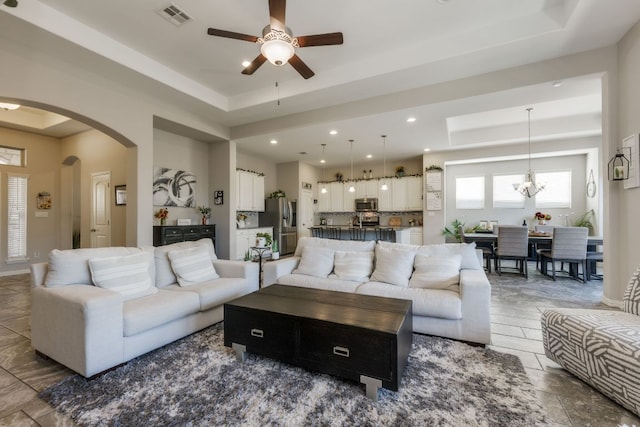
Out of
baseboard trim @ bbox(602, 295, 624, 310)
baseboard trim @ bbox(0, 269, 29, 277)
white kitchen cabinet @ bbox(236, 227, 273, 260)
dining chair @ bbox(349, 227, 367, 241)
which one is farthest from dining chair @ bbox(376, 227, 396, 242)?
baseboard trim @ bbox(0, 269, 29, 277)

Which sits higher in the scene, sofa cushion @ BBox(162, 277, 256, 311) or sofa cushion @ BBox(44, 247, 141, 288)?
sofa cushion @ BBox(44, 247, 141, 288)

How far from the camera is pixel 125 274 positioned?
8.14 ft

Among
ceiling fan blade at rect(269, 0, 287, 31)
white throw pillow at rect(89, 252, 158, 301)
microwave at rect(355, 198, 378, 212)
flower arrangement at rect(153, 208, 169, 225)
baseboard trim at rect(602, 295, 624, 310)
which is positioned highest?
ceiling fan blade at rect(269, 0, 287, 31)

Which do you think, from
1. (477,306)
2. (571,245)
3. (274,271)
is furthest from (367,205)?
(477,306)

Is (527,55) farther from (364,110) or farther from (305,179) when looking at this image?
(305,179)

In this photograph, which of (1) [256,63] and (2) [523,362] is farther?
(1) [256,63]

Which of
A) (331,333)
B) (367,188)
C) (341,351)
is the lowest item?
(341,351)

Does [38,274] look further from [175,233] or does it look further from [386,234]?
[386,234]

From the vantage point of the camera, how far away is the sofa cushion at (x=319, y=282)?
297 centimetres

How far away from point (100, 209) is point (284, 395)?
245 inches

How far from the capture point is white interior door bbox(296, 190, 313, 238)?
8.45 m

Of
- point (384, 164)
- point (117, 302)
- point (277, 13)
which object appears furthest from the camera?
point (384, 164)

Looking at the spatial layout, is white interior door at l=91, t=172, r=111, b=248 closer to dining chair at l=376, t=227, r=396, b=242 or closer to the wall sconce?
dining chair at l=376, t=227, r=396, b=242

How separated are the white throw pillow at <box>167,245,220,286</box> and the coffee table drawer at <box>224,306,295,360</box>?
0.99 metres
